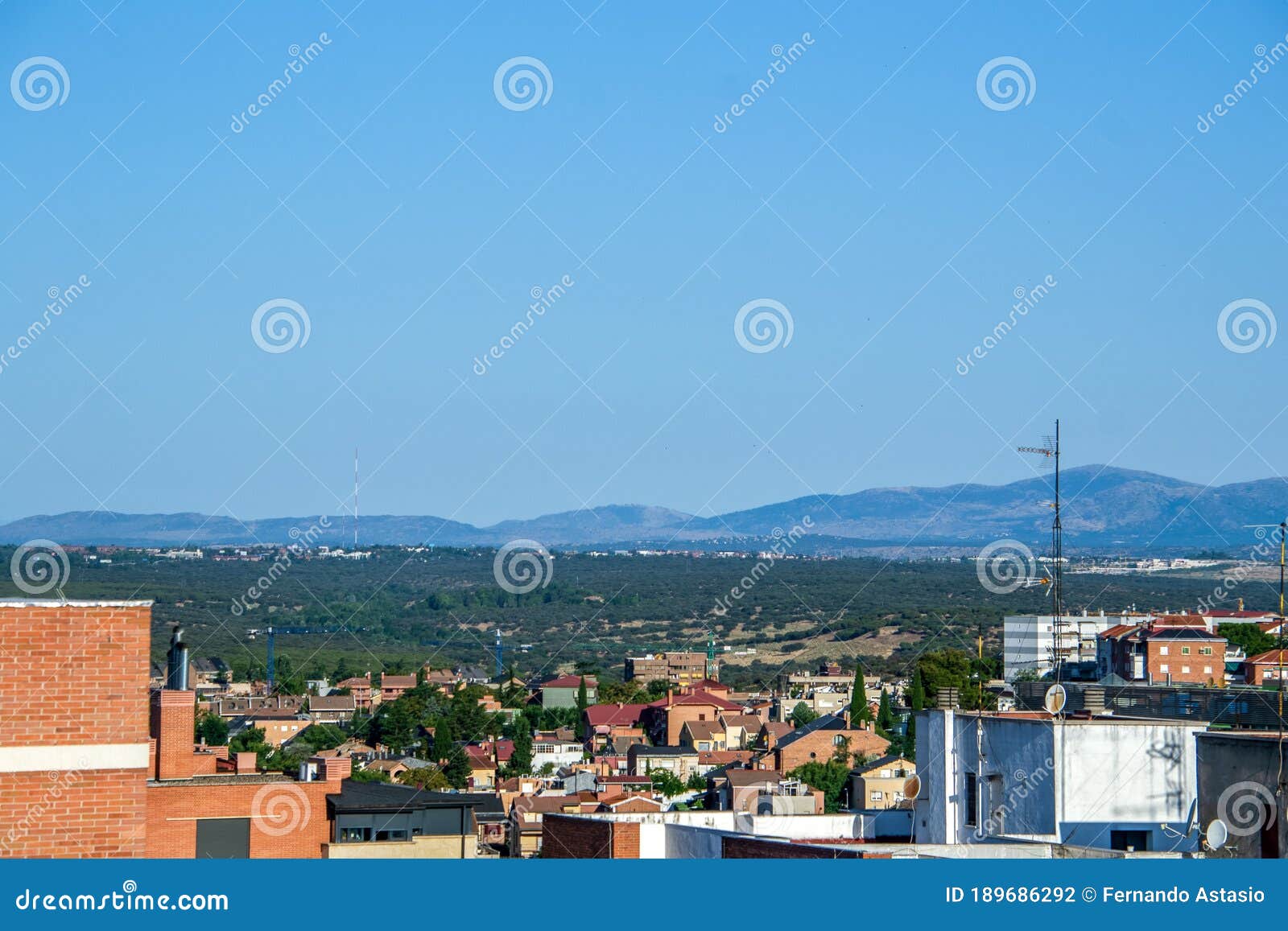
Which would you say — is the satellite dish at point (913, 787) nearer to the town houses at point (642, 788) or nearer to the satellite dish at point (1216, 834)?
the town houses at point (642, 788)

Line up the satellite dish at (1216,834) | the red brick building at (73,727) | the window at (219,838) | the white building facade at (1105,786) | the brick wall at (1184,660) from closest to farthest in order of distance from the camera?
the red brick building at (73,727), the satellite dish at (1216,834), the white building facade at (1105,786), the window at (219,838), the brick wall at (1184,660)

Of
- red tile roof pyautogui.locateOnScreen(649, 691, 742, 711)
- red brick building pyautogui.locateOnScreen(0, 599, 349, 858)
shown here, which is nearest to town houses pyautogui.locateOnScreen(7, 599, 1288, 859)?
red brick building pyautogui.locateOnScreen(0, 599, 349, 858)

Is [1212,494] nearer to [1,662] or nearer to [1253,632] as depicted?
[1253,632]

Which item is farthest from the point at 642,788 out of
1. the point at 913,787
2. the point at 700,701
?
the point at 700,701

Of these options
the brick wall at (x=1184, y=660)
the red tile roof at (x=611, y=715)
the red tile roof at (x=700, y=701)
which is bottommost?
the red tile roof at (x=611, y=715)

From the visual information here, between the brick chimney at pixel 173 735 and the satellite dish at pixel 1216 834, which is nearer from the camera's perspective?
the satellite dish at pixel 1216 834

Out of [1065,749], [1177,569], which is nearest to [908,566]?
[1177,569]

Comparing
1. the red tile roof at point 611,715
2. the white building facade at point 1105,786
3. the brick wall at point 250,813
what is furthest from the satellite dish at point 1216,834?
the red tile roof at point 611,715
